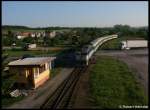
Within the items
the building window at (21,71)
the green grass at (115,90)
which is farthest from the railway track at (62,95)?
the building window at (21,71)

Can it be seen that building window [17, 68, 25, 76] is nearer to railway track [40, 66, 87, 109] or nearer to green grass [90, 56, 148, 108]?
railway track [40, 66, 87, 109]

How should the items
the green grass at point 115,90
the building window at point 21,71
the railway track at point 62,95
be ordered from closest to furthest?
the railway track at point 62,95 < the green grass at point 115,90 < the building window at point 21,71

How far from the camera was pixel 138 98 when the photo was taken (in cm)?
1938

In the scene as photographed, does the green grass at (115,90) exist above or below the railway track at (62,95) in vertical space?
above

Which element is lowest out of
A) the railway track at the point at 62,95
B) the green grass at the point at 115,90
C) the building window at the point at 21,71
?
the railway track at the point at 62,95

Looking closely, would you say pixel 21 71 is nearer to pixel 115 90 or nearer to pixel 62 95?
pixel 62 95

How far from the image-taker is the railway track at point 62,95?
18.2 metres

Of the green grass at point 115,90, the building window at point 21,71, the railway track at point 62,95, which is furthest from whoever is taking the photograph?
the building window at point 21,71

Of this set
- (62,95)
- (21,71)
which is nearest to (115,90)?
(62,95)

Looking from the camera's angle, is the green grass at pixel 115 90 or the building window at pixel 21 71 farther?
the building window at pixel 21 71

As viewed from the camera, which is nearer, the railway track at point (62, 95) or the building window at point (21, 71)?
the railway track at point (62, 95)

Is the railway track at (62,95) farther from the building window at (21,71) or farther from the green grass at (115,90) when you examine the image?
the building window at (21,71)

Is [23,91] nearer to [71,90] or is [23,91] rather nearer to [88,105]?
[71,90]

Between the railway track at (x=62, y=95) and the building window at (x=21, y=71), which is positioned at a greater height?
the building window at (x=21, y=71)
